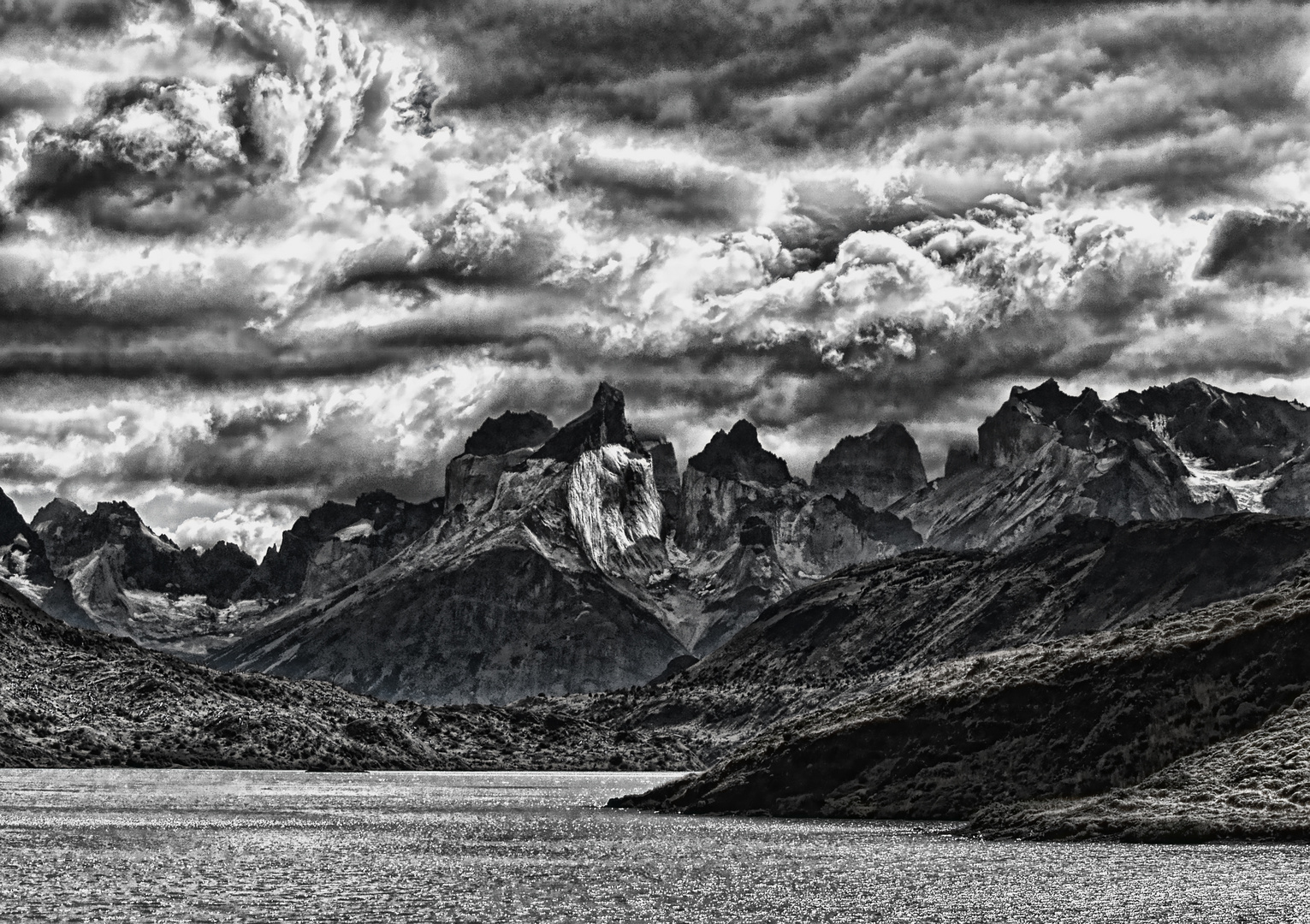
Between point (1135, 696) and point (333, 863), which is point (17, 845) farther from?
point (1135, 696)

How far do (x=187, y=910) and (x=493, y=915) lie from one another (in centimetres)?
2122

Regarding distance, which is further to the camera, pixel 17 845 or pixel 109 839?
pixel 109 839

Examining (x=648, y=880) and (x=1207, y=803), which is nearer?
(x=648, y=880)

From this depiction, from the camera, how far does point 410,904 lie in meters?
115

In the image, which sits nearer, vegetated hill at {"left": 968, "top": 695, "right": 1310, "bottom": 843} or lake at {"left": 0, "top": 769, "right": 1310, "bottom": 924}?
lake at {"left": 0, "top": 769, "right": 1310, "bottom": 924}

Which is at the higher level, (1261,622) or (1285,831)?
(1261,622)

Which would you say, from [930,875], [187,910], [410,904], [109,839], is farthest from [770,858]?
[109,839]

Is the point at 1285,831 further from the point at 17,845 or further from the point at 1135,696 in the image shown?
the point at 17,845

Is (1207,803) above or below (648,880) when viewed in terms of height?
below

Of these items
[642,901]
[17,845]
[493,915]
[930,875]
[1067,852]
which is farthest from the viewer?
[17,845]

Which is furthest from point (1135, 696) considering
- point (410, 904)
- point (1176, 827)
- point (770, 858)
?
point (410, 904)

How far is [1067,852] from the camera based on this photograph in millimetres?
150750

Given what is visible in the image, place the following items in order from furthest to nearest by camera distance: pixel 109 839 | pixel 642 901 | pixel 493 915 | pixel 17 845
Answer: pixel 109 839 → pixel 17 845 → pixel 642 901 → pixel 493 915

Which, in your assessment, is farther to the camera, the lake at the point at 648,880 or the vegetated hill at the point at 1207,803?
the vegetated hill at the point at 1207,803
